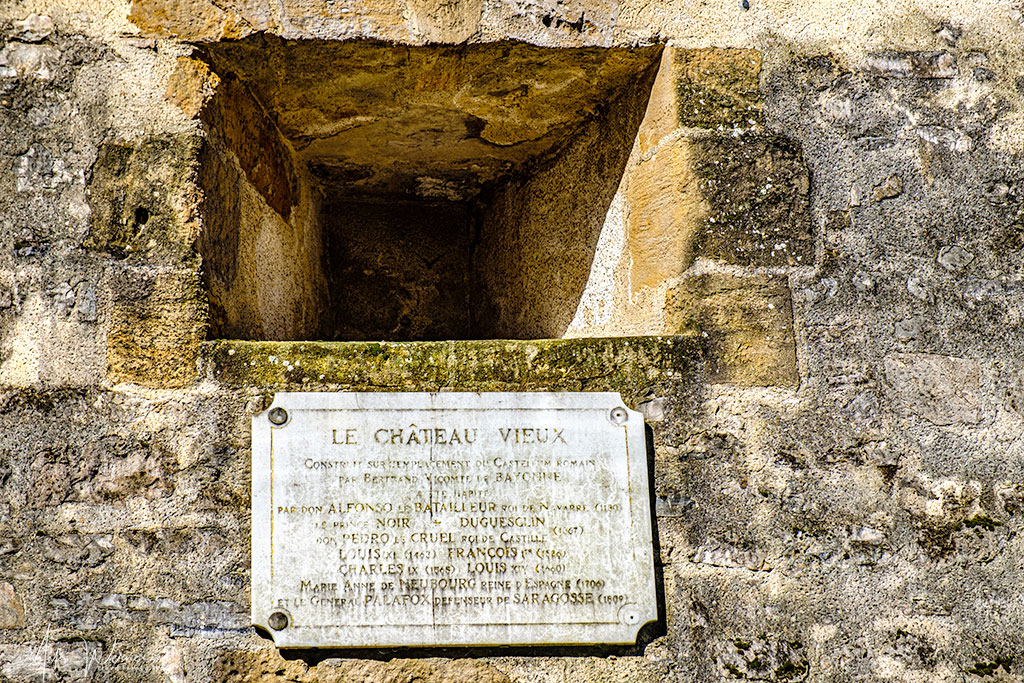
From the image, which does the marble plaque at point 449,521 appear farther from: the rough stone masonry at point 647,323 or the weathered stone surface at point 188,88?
the weathered stone surface at point 188,88

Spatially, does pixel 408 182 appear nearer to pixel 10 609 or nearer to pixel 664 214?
pixel 664 214

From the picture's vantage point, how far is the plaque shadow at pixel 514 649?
6.07 ft

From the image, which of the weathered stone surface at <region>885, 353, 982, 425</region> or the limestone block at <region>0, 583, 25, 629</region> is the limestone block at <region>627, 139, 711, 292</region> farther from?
the limestone block at <region>0, 583, 25, 629</region>

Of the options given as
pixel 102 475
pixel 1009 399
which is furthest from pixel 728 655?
pixel 102 475

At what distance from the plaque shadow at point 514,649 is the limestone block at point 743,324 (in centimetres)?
34

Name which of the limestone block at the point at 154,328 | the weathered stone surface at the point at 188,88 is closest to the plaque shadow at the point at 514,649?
the limestone block at the point at 154,328

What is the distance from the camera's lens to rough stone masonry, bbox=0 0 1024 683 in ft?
6.22

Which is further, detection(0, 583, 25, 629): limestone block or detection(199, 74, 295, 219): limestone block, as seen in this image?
detection(199, 74, 295, 219): limestone block

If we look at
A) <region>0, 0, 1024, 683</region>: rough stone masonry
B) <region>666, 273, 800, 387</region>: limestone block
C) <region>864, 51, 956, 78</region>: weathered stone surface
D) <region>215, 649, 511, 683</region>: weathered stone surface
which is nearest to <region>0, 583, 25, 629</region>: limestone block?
<region>0, 0, 1024, 683</region>: rough stone masonry

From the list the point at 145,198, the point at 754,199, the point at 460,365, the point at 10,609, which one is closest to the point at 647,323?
the point at 754,199

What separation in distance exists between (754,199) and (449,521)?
1.00m

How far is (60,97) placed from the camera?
2045 millimetres

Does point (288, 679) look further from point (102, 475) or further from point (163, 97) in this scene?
point (163, 97)

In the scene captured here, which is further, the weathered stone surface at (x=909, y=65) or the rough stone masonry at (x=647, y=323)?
the weathered stone surface at (x=909, y=65)
